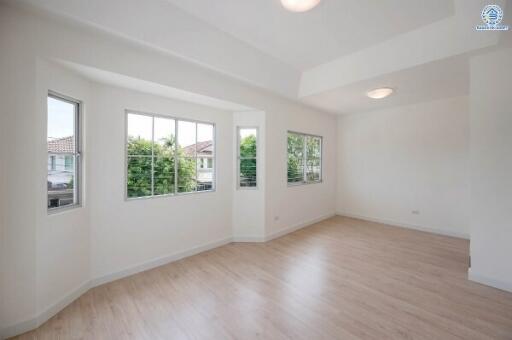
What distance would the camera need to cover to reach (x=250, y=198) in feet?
14.0

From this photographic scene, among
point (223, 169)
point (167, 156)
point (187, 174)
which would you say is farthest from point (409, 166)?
point (167, 156)


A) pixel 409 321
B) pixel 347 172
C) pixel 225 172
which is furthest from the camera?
pixel 347 172

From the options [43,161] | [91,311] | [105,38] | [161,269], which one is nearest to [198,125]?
[105,38]

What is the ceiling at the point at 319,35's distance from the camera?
7.33 ft

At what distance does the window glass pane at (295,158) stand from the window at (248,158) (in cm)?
106

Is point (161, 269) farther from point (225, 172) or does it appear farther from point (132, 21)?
point (132, 21)

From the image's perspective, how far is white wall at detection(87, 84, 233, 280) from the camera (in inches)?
108

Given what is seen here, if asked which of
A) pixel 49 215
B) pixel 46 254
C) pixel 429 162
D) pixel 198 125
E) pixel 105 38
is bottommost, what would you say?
pixel 46 254

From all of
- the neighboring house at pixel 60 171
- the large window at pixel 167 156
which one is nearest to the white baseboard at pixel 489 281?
the large window at pixel 167 156

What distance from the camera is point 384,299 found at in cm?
240

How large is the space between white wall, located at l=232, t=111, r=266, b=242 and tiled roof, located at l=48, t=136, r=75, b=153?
8.08 feet

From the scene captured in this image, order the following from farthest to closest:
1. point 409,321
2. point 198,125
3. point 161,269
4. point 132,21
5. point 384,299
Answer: point 198,125 → point 161,269 → point 384,299 → point 132,21 → point 409,321

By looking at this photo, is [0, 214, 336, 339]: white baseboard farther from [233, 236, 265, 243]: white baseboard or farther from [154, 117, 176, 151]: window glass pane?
[154, 117, 176, 151]: window glass pane

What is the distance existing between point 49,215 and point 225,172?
8.32 ft
